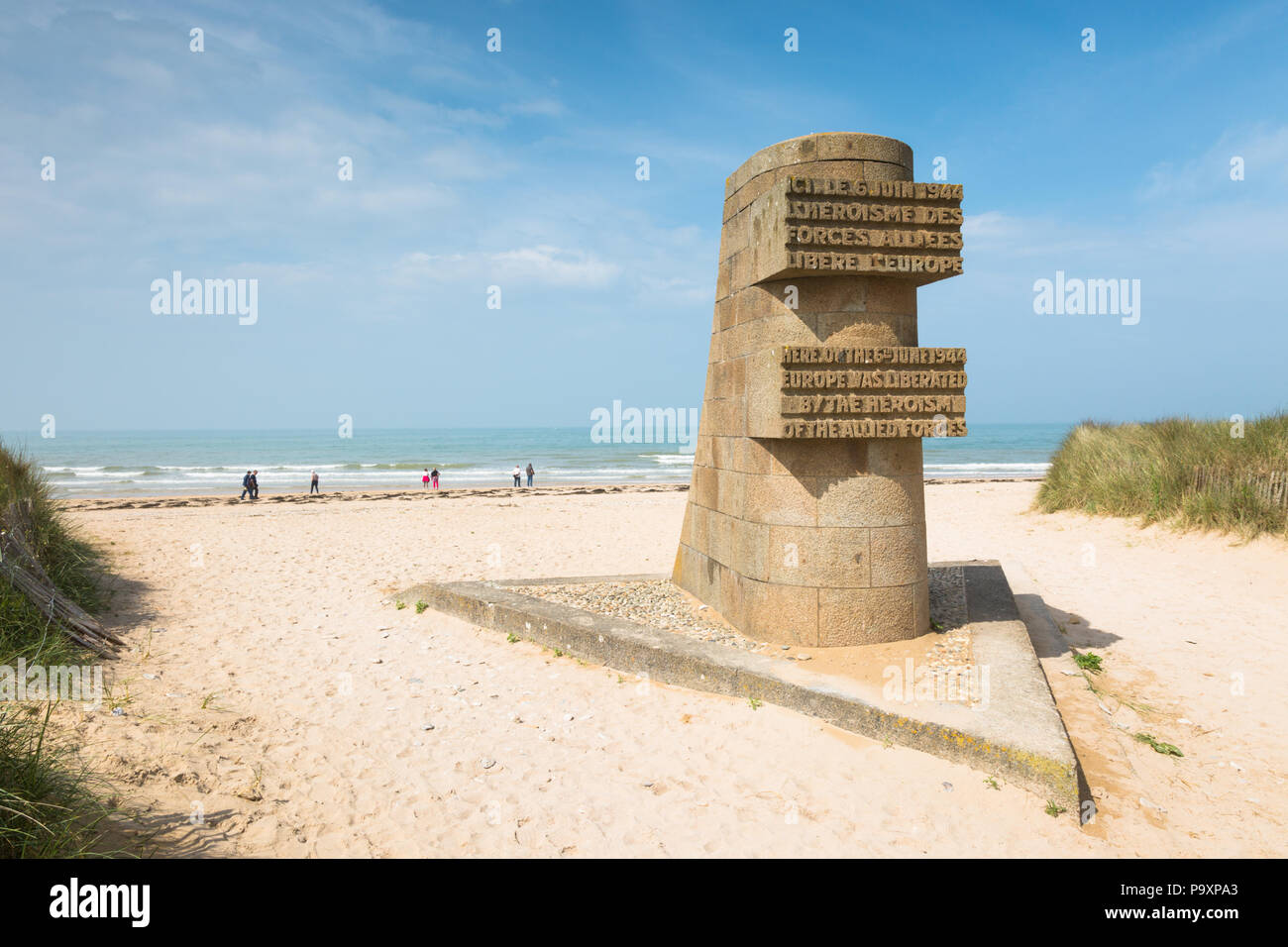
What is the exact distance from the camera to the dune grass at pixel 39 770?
3.15m

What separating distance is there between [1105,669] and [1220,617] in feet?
9.50

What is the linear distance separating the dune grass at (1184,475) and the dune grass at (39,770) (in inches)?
582

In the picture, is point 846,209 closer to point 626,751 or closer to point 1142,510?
point 626,751

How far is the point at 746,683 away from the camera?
5.79 meters

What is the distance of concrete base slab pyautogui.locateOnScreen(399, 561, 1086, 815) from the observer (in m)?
4.41

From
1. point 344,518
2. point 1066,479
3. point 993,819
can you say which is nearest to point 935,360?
point 993,819

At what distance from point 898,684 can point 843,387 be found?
8.08 feet

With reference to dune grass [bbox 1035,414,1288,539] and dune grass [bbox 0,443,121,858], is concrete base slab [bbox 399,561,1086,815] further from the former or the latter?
dune grass [bbox 1035,414,1288,539]

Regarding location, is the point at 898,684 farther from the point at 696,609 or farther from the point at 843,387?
the point at 696,609

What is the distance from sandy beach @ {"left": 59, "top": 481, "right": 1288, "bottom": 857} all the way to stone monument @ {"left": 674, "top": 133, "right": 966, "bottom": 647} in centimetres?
140

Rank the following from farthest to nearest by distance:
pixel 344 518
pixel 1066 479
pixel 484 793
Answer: pixel 344 518, pixel 1066 479, pixel 484 793

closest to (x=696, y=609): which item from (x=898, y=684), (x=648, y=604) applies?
(x=648, y=604)

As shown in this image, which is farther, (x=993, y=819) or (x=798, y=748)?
(x=798, y=748)
